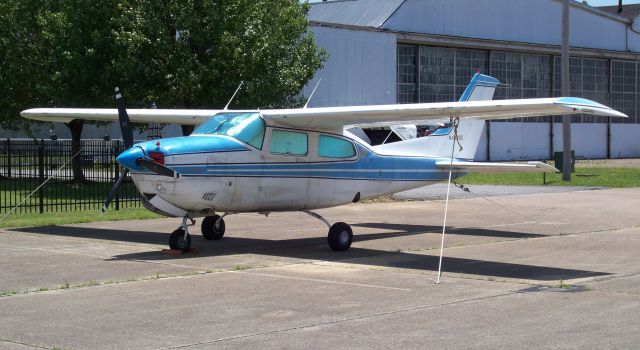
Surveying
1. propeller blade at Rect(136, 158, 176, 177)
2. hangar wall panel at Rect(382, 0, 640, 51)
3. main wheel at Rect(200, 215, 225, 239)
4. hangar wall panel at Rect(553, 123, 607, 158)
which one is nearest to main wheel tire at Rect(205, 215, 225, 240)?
main wheel at Rect(200, 215, 225, 239)

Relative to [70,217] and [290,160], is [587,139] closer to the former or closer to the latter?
[70,217]

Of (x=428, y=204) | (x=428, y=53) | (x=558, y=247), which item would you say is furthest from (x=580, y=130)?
(x=558, y=247)

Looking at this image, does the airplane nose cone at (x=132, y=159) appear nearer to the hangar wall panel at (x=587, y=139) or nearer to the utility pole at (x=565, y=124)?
the utility pole at (x=565, y=124)

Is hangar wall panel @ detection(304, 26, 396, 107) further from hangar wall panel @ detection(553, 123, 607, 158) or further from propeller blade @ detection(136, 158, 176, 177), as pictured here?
propeller blade @ detection(136, 158, 176, 177)

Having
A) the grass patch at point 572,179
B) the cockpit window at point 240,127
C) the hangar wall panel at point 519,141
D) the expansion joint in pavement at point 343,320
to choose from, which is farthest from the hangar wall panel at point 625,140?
the expansion joint in pavement at point 343,320

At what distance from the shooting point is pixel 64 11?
29.5 meters

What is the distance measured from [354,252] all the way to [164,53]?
14881 millimetres

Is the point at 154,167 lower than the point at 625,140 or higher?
lower

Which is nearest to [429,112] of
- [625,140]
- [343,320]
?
[343,320]

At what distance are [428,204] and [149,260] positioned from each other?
39.7ft

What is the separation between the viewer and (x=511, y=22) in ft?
184

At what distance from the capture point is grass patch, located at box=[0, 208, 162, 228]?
19.1 metres

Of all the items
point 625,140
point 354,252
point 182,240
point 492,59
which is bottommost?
point 354,252

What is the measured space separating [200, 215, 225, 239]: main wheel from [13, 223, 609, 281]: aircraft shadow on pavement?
160 millimetres
